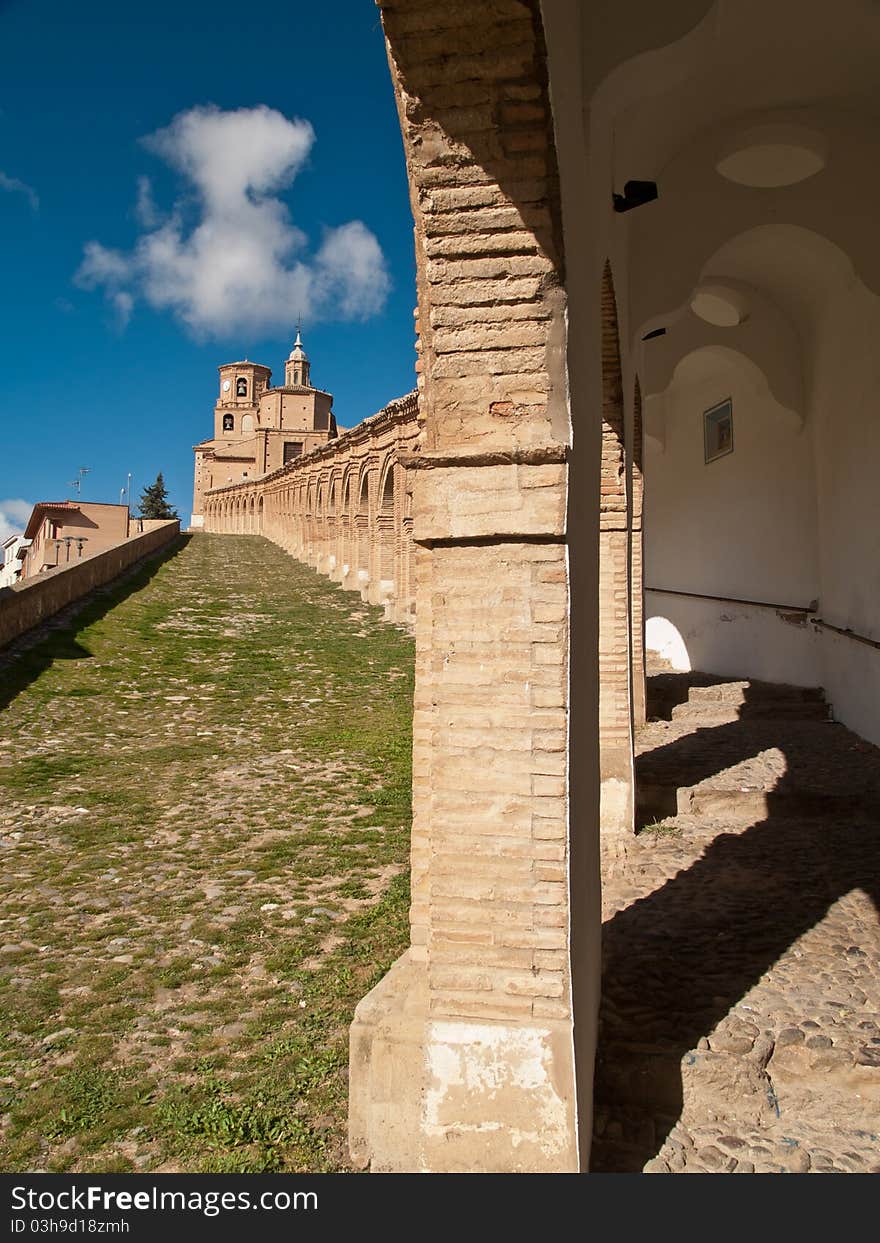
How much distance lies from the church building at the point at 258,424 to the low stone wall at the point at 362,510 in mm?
18469

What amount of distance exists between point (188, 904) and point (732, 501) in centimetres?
1093

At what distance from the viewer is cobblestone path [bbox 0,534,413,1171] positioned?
3.29 meters

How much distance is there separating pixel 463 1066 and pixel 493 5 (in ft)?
10.9

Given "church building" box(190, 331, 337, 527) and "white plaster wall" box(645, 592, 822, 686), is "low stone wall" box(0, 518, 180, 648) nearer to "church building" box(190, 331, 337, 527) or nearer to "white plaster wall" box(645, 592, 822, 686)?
"white plaster wall" box(645, 592, 822, 686)

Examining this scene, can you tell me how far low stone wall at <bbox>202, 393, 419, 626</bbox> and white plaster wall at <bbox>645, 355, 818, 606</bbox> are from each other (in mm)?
4956

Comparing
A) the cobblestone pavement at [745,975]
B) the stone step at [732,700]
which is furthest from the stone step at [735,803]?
the stone step at [732,700]

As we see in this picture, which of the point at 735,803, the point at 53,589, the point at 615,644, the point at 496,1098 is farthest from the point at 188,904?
the point at 53,589

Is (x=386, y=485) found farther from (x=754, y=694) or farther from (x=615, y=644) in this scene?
(x=615, y=644)

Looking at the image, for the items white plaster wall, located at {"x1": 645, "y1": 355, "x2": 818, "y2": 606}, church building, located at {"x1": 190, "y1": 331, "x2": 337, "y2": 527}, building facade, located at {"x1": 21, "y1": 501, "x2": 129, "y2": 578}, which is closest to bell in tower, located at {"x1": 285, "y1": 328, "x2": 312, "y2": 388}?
church building, located at {"x1": 190, "y1": 331, "x2": 337, "y2": 527}

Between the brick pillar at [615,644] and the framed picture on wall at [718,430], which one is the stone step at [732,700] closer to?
the framed picture on wall at [718,430]

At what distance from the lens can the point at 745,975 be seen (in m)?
Answer: 4.34

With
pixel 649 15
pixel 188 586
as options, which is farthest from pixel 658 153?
pixel 188 586

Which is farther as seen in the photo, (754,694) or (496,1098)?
(754,694)

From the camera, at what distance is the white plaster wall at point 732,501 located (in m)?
11.5
